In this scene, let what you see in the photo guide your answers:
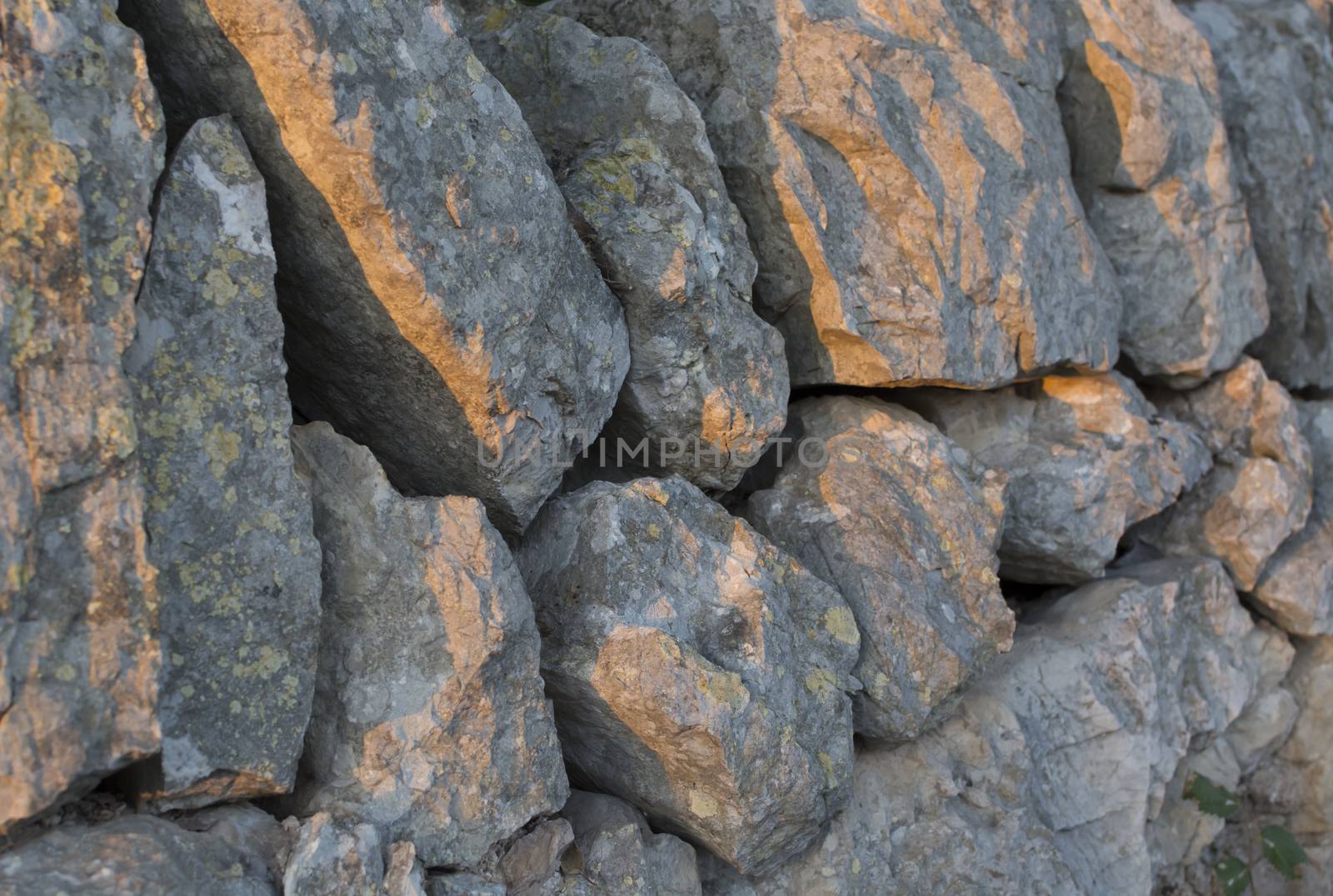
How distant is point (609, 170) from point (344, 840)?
10.5ft

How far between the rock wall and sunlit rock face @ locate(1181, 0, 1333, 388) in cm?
73

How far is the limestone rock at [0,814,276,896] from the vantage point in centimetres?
322

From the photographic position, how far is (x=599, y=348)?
16.1ft

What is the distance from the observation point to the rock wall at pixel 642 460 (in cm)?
342

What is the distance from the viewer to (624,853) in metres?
4.64

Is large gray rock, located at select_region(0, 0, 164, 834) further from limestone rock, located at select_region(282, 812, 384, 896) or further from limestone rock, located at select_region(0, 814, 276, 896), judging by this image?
limestone rock, located at select_region(282, 812, 384, 896)

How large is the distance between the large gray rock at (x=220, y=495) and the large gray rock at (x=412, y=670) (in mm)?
231

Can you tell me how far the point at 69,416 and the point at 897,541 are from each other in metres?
3.90

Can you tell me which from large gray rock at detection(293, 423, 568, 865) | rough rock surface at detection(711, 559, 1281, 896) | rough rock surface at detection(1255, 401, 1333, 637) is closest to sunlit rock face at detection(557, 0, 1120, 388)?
rough rock surface at detection(711, 559, 1281, 896)

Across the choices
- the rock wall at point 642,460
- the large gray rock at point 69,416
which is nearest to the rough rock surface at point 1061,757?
the rock wall at point 642,460

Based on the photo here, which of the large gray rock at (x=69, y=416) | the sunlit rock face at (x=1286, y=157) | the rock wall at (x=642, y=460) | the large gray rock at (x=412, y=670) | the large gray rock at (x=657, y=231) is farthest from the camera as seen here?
the sunlit rock face at (x=1286, y=157)

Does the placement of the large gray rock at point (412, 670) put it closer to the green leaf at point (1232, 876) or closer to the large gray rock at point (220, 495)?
the large gray rock at point (220, 495)

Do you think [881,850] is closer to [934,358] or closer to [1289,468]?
[934,358]

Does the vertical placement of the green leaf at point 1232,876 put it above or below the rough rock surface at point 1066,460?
below
